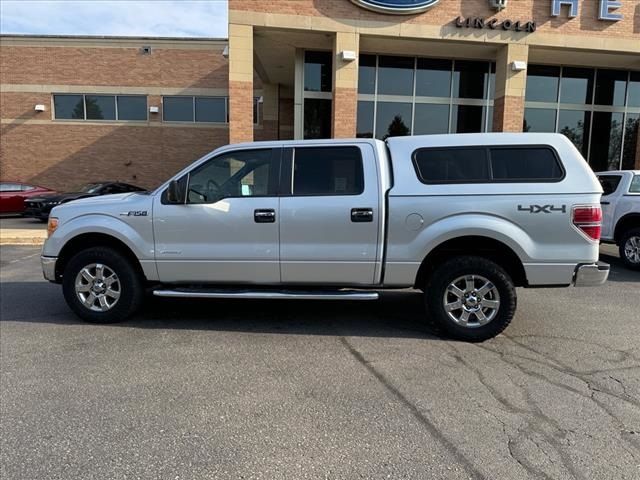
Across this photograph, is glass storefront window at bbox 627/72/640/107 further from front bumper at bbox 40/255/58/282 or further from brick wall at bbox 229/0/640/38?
front bumper at bbox 40/255/58/282

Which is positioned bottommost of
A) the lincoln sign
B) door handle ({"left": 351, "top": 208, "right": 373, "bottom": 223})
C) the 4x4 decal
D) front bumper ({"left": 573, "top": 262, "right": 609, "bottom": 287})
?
front bumper ({"left": 573, "top": 262, "right": 609, "bottom": 287})

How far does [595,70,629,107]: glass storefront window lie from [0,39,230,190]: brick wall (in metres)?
A: 15.6

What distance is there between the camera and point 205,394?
12.1ft

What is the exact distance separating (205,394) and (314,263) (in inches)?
72.9

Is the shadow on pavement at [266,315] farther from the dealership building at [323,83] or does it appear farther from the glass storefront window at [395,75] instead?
the glass storefront window at [395,75]

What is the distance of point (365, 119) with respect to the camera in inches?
645

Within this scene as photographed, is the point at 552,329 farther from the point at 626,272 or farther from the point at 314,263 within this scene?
the point at 626,272

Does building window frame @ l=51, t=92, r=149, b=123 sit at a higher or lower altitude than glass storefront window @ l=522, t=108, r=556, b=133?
higher

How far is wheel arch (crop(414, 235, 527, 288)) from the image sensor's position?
4898 mm

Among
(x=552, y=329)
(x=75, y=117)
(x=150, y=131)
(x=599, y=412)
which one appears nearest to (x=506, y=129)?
(x=552, y=329)

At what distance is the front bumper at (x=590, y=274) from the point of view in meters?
4.69

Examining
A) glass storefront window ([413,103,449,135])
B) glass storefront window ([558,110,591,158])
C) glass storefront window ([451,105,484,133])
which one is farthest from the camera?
glass storefront window ([558,110,591,158])

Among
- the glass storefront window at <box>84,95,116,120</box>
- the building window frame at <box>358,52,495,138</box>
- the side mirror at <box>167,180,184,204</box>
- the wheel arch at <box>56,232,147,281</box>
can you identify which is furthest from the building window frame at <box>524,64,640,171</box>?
the glass storefront window at <box>84,95,116,120</box>

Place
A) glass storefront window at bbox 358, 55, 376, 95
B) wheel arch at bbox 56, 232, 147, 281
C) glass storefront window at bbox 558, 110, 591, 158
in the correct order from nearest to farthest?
1. wheel arch at bbox 56, 232, 147, 281
2. glass storefront window at bbox 358, 55, 376, 95
3. glass storefront window at bbox 558, 110, 591, 158
